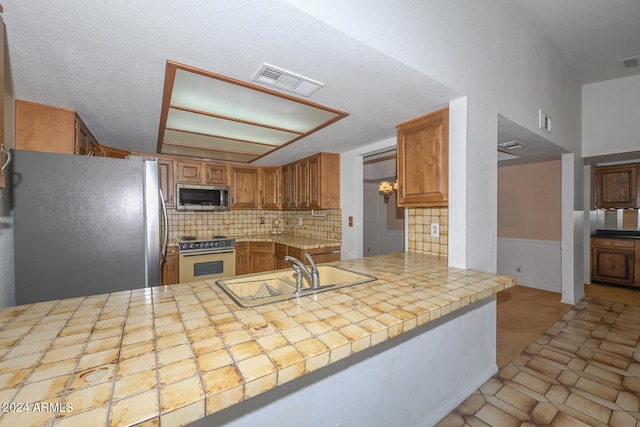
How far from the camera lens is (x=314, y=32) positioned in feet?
4.05

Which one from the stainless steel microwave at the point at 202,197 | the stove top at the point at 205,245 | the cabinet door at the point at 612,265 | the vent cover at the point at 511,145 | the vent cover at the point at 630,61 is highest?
the vent cover at the point at 630,61

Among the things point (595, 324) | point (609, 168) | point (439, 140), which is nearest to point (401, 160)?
point (439, 140)

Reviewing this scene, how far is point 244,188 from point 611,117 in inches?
216

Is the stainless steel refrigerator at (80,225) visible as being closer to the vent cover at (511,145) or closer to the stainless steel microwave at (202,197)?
the stainless steel microwave at (202,197)

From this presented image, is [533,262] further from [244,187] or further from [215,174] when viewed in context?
[215,174]

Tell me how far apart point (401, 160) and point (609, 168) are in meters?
5.01

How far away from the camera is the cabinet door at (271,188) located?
16.0 ft

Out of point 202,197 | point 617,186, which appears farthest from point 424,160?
point 617,186

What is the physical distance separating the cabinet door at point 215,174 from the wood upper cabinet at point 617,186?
6.73 metres

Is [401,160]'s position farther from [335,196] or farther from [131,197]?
[131,197]

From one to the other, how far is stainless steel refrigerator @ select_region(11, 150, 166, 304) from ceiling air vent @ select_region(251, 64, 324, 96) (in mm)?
1136

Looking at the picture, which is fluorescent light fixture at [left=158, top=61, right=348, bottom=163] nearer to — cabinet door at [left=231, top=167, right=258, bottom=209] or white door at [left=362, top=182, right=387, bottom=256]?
cabinet door at [left=231, top=167, right=258, bottom=209]

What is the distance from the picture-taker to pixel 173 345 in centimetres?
84

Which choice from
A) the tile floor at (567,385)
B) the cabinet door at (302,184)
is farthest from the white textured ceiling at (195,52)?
the tile floor at (567,385)
